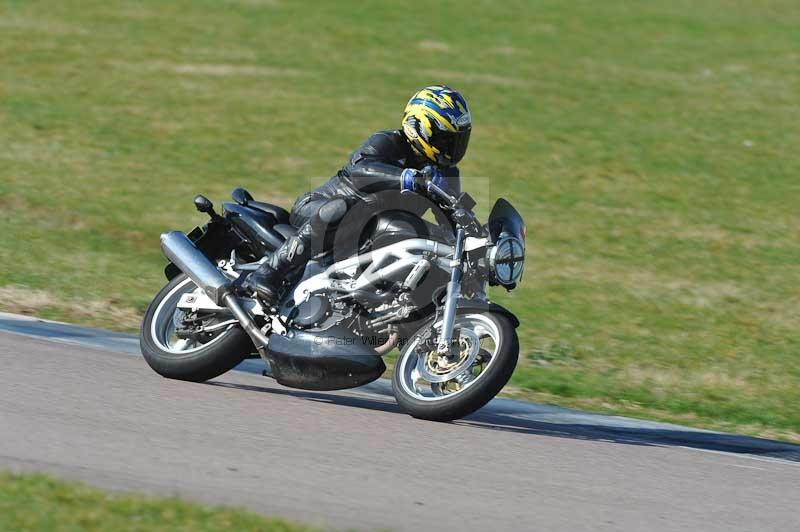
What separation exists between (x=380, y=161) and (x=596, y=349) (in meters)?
3.80

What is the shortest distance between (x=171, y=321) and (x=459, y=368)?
196cm

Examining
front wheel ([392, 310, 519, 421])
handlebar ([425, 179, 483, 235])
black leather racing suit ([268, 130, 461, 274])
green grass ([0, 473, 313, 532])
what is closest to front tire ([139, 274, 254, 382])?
black leather racing suit ([268, 130, 461, 274])

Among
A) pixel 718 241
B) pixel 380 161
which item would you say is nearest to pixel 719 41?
pixel 718 241

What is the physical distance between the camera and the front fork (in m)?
6.71

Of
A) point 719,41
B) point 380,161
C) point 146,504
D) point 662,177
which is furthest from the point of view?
point 719,41

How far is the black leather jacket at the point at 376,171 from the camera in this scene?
7.00 meters

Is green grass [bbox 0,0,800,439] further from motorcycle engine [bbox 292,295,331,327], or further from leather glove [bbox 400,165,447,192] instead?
leather glove [bbox 400,165,447,192]

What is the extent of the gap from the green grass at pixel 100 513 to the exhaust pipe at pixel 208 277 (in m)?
2.21

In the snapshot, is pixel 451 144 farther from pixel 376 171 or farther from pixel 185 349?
pixel 185 349

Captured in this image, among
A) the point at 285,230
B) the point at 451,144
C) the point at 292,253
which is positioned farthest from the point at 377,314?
the point at 451,144

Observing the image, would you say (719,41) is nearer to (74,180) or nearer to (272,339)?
(74,180)

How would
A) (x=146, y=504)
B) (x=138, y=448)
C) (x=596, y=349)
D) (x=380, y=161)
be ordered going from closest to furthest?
(x=146, y=504), (x=138, y=448), (x=380, y=161), (x=596, y=349)

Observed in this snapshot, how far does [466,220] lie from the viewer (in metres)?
6.81

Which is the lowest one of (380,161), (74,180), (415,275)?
(74,180)
